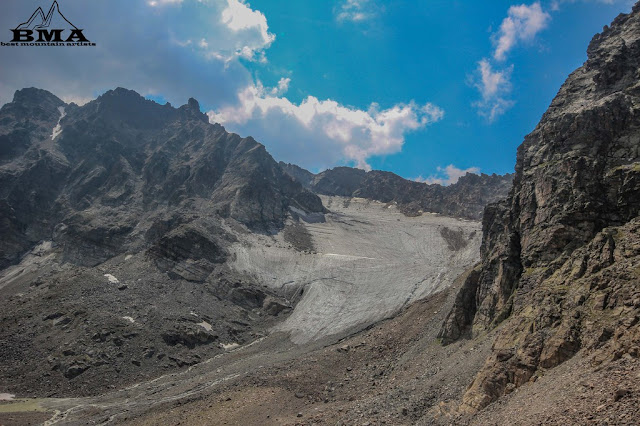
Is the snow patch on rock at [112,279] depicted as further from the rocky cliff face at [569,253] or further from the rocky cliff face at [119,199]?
the rocky cliff face at [569,253]

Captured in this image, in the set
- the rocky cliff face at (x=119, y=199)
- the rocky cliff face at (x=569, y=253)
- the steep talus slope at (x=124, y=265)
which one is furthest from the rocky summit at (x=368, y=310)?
the rocky cliff face at (x=119, y=199)

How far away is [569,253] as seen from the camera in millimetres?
35938

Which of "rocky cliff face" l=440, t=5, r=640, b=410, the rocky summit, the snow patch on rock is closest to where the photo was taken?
"rocky cliff face" l=440, t=5, r=640, b=410

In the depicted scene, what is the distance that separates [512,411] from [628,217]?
22.9 m

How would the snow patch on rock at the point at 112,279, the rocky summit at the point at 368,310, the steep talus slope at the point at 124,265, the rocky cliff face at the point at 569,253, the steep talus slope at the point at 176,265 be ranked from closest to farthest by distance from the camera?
the rocky cliff face at the point at 569,253, the rocky summit at the point at 368,310, the steep talus slope at the point at 124,265, the steep talus slope at the point at 176,265, the snow patch on rock at the point at 112,279

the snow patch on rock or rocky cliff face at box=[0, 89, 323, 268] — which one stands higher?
rocky cliff face at box=[0, 89, 323, 268]

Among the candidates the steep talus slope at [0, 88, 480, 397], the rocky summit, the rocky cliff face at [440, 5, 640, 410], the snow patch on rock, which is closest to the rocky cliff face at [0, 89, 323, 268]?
the steep talus slope at [0, 88, 480, 397]

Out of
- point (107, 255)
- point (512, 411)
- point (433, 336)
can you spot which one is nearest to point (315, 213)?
point (107, 255)

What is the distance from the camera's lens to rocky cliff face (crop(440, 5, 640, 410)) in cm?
2356

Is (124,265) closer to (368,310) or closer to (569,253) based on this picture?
(368,310)

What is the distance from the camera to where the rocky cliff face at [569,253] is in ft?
77.3

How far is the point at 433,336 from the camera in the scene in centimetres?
4994

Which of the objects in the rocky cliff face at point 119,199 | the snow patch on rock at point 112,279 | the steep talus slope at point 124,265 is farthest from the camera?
the rocky cliff face at point 119,199

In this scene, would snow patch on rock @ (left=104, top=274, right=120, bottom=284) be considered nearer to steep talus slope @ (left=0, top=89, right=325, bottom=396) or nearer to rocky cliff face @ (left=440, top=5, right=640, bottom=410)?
steep talus slope @ (left=0, top=89, right=325, bottom=396)
